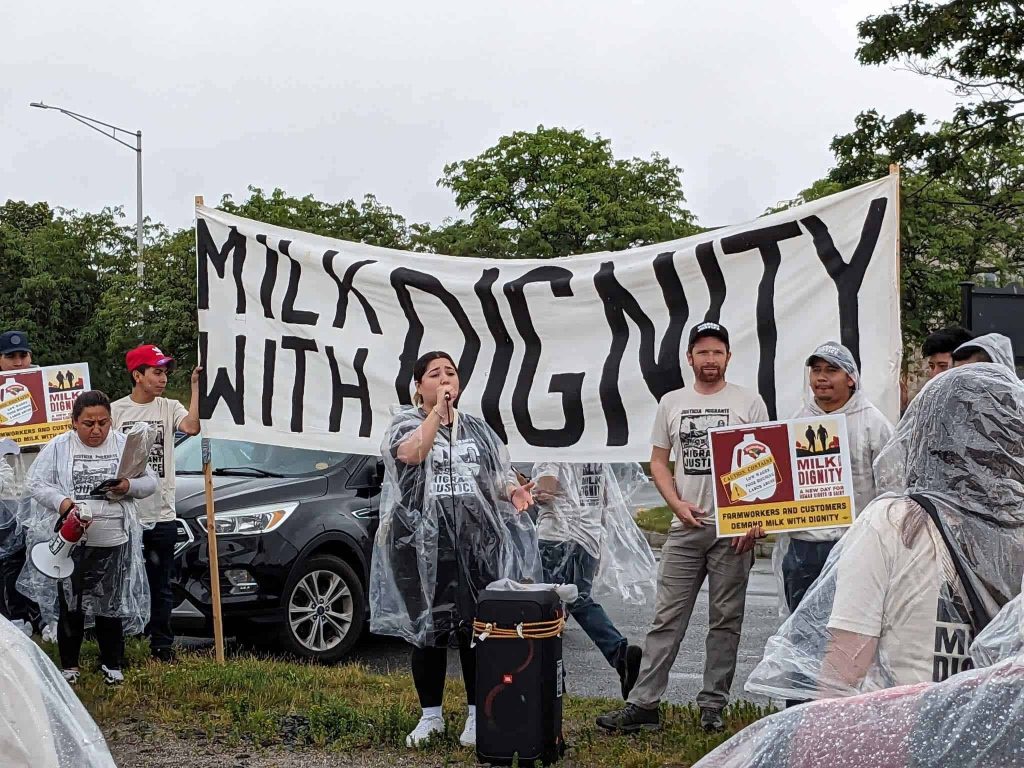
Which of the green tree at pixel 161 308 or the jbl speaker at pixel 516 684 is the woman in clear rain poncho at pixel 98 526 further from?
the green tree at pixel 161 308

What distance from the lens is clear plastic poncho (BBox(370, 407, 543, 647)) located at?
5676 millimetres

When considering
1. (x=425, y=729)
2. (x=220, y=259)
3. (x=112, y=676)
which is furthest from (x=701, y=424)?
(x=112, y=676)

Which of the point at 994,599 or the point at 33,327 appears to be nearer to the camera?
the point at 994,599

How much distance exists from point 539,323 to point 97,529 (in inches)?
110

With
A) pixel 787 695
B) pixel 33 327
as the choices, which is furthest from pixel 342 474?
pixel 33 327

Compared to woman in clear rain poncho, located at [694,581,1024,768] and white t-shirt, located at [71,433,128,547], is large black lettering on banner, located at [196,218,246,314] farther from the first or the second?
woman in clear rain poncho, located at [694,581,1024,768]

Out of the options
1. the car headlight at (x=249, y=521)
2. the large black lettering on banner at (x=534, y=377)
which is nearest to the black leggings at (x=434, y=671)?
the large black lettering on banner at (x=534, y=377)

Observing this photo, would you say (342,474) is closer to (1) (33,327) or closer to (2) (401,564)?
(2) (401,564)

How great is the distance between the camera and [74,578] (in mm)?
7176

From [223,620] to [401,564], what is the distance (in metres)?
2.70

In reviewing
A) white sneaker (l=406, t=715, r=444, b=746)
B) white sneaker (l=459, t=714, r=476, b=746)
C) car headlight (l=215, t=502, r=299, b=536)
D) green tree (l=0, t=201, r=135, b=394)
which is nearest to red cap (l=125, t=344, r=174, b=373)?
car headlight (l=215, t=502, r=299, b=536)

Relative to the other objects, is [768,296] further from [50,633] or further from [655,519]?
[655,519]

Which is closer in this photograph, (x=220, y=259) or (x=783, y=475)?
(x=783, y=475)

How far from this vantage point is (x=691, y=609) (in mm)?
5824
